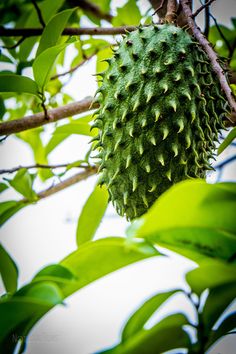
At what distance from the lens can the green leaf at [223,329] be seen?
864 millimetres

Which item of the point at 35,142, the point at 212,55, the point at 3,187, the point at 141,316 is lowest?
the point at 141,316

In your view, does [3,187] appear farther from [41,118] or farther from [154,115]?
[154,115]

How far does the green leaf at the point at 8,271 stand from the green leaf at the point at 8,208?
503 mm

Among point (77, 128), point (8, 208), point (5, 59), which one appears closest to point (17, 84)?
point (77, 128)

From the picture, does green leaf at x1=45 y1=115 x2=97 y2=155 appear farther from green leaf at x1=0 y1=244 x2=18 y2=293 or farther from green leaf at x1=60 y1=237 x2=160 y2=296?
green leaf at x1=60 y1=237 x2=160 y2=296

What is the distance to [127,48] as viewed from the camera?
1500 millimetres

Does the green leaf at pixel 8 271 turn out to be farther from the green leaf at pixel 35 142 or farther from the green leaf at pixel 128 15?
→ the green leaf at pixel 128 15

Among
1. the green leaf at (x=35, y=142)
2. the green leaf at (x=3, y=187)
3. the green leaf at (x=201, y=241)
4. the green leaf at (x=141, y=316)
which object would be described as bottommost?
the green leaf at (x=141, y=316)

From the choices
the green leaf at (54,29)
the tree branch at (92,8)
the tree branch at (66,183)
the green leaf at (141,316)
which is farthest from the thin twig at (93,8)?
the green leaf at (141,316)

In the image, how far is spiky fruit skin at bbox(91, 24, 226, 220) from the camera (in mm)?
1356

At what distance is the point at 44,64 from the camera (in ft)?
5.24

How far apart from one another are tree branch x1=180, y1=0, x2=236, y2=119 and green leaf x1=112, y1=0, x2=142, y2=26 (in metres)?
1.05

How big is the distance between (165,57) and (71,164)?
88 cm

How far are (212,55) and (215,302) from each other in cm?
76
